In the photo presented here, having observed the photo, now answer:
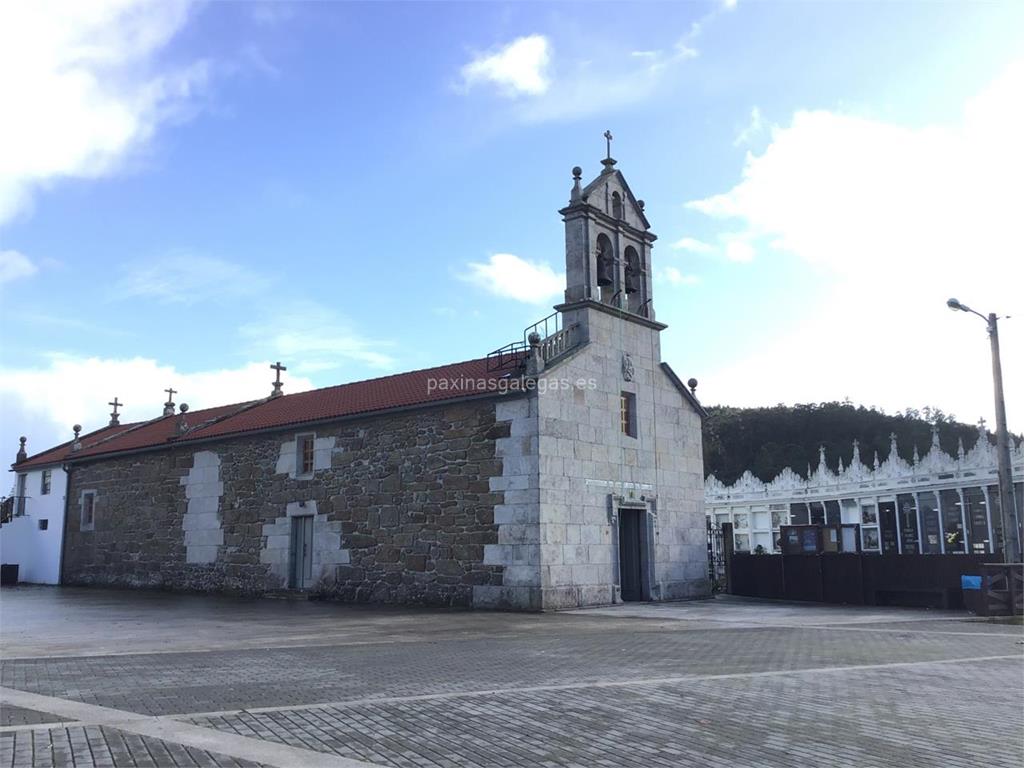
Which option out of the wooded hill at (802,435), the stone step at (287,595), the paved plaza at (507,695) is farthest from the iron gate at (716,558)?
the wooded hill at (802,435)

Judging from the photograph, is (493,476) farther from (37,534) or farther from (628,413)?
(37,534)

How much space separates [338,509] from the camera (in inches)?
960

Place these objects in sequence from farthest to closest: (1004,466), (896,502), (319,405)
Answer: (896,502)
(319,405)
(1004,466)

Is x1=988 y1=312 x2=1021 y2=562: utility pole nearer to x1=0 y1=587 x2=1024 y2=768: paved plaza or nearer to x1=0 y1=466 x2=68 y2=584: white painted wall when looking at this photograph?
x1=0 y1=587 x2=1024 y2=768: paved plaza

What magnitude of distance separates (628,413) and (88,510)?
22247 millimetres

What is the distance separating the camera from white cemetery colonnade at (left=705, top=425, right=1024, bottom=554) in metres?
34.7

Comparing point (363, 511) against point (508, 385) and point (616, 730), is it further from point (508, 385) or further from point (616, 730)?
point (616, 730)

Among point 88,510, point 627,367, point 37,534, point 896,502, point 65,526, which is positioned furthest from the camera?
point 896,502


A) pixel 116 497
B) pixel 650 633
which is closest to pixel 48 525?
pixel 116 497

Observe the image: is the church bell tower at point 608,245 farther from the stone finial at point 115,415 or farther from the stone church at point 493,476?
the stone finial at point 115,415

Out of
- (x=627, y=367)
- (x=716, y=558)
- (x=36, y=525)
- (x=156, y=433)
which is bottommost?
(x=716, y=558)

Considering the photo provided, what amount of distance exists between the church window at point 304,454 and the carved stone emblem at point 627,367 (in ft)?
30.6

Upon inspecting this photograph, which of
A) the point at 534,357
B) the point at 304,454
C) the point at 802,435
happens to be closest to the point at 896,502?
the point at 534,357

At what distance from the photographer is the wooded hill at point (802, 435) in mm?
73812
